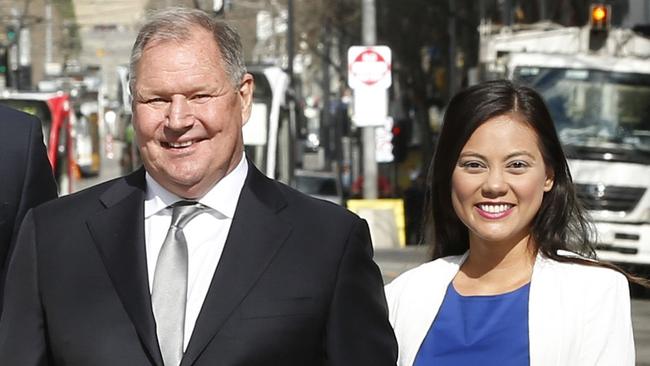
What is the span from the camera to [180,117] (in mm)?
3457

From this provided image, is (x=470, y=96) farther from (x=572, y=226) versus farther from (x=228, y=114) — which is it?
(x=228, y=114)

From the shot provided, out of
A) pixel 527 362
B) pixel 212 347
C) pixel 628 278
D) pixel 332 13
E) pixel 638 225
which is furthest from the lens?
pixel 332 13

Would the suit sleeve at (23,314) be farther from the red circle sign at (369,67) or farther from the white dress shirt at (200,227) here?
the red circle sign at (369,67)

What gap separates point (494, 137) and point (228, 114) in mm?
926

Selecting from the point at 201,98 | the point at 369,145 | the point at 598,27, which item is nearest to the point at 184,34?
the point at 201,98

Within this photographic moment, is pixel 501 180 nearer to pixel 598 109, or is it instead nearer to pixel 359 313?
pixel 359 313

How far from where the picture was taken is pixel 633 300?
18.8 meters

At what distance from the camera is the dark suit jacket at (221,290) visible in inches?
136

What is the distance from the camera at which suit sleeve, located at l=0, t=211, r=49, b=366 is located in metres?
3.51

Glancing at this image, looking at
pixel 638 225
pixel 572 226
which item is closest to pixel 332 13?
pixel 638 225

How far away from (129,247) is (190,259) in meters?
0.15

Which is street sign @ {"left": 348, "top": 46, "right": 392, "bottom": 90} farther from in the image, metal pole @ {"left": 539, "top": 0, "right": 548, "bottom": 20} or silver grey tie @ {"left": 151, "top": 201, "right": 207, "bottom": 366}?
metal pole @ {"left": 539, "top": 0, "right": 548, "bottom": 20}

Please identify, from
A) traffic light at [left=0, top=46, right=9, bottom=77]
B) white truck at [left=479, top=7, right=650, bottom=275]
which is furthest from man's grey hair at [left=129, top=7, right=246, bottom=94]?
traffic light at [left=0, top=46, right=9, bottom=77]

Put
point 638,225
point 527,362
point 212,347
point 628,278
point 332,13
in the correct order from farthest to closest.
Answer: point 332,13
point 638,225
point 628,278
point 527,362
point 212,347
